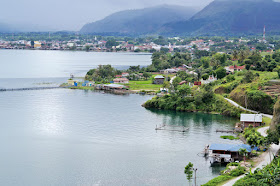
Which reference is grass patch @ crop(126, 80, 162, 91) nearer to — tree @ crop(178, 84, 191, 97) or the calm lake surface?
the calm lake surface

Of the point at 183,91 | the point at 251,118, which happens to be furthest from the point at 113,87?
the point at 251,118

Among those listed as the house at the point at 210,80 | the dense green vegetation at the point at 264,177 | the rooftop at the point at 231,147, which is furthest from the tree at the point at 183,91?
the dense green vegetation at the point at 264,177

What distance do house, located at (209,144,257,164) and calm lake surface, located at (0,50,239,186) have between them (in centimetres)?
69

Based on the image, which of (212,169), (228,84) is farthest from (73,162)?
(228,84)

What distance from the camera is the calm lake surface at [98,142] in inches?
821

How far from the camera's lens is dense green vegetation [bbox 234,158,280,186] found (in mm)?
17250

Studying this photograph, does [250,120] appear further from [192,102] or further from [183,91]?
[183,91]

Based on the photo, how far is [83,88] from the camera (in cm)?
5106

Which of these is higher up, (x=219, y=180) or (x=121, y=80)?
(x=121, y=80)

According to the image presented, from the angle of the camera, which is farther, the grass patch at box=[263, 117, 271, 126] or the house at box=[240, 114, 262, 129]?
the grass patch at box=[263, 117, 271, 126]

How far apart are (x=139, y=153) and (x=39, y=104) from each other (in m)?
18.5

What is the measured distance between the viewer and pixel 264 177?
58.0 feet

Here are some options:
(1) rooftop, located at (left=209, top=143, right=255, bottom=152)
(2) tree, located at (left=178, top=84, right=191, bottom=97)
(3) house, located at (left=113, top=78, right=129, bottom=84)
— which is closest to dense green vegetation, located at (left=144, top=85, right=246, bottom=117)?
(2) tree, located at (left=178, top=84, right=191, bottom=97)

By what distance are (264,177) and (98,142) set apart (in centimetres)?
1181
